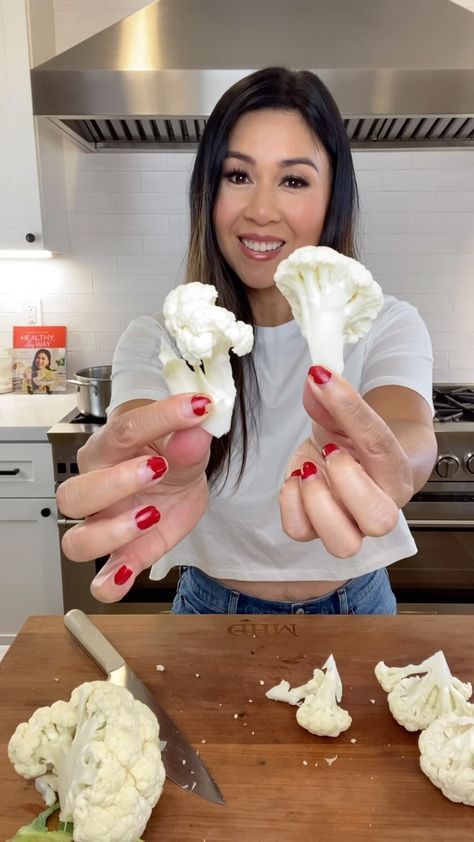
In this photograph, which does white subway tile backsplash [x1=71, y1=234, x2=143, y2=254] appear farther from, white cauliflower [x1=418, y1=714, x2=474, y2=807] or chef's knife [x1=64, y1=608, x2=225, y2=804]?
white cauliflower [x1=418, y1=714, x2=474, y2=807]

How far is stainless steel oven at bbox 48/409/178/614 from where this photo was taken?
5.77ft

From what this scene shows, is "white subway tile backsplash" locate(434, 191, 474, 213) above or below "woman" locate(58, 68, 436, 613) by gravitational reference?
above

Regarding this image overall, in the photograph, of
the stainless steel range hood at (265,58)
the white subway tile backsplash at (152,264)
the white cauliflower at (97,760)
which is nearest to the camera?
the white cauliflower at (97,760)

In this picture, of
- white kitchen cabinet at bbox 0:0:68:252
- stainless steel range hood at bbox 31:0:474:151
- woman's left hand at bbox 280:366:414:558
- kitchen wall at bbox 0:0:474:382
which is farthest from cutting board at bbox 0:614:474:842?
kitchen wall at bbox 0:0:474:382

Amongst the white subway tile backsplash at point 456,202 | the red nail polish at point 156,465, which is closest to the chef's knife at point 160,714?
the red nail polish at point 156,465

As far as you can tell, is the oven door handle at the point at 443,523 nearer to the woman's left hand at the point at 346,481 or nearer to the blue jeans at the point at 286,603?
the blue jeans at the point at 286,603

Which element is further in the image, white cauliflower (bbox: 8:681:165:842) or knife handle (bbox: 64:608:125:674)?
knife handle (bbox: 64:608:125:674)

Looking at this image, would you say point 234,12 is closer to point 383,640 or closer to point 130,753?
point 383,640

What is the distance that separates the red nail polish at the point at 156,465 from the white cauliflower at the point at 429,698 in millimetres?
396

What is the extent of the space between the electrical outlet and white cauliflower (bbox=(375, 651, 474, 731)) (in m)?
1.95

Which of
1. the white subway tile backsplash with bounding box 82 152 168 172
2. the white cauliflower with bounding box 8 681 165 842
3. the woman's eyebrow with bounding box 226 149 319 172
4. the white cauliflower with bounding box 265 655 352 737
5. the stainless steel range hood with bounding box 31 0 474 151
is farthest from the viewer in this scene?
Answer: the white subway tile backsplash with bounding box 82 152 168 172

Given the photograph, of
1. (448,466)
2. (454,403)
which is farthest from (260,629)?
(454,403)

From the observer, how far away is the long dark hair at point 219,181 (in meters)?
0.93

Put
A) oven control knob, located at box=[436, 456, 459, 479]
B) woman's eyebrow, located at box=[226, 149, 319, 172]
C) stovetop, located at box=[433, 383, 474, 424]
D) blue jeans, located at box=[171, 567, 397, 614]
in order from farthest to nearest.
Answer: stovetop, located at box=[433, 383, 474, 424] → oven control knob, located at box=[436, 456, 459, 479] → blue jeans, located at box=[171, 567, 397, 614] → woman's eyebrow, located at box=[226, 149, 319, 172]
